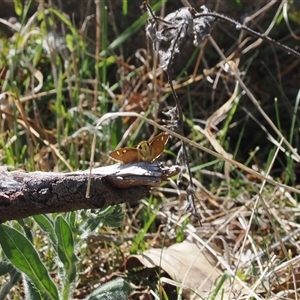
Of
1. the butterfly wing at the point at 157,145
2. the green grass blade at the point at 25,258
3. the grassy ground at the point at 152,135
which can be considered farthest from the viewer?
the grassy ground at the point at 152,135

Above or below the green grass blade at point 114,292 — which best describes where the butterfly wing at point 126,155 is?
above

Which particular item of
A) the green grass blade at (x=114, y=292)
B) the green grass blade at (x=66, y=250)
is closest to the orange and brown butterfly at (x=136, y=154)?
the green grass blade at (x=66, y=250)

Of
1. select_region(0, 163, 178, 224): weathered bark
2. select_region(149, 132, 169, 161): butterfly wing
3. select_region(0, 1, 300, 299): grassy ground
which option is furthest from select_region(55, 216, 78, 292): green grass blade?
select_region(149, 132, 169, 161): butterfly wing

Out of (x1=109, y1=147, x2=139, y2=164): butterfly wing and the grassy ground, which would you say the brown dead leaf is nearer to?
the grassy ground

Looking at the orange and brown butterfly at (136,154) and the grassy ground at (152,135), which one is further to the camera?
the grassy ground at (152,135)

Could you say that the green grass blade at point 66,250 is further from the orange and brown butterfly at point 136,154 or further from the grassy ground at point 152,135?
the orange and brown butterfly at point 136,154

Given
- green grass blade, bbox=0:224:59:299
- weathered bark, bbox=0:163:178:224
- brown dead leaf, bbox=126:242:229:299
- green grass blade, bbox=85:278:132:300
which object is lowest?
brown dead leaf, bbox=126:242:229:299

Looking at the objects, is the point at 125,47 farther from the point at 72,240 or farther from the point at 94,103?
the point at 72,240
